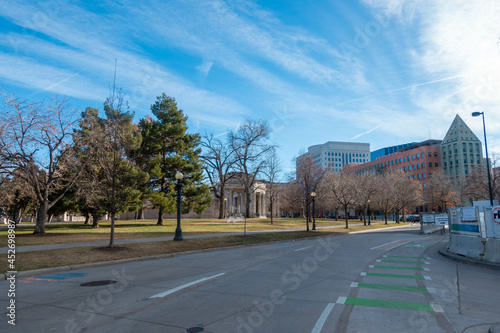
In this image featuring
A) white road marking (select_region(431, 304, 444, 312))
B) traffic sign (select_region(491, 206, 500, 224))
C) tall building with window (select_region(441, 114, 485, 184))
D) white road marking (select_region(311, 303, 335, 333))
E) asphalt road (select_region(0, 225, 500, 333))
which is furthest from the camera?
tall building with window (select_region(441, 114, 485, 184))

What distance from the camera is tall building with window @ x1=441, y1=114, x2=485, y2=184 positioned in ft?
336

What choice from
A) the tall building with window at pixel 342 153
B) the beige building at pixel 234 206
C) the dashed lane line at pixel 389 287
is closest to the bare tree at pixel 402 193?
the beige building at pixel 234 206

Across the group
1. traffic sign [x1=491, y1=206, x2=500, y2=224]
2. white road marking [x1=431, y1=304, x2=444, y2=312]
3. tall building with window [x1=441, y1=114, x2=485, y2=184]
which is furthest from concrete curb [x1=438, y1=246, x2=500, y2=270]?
tall building with window [x1=441, y1=114, x2=485, y2=184]

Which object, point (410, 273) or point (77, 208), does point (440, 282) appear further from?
point (77, 208)

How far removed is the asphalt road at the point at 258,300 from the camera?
5.16 meters

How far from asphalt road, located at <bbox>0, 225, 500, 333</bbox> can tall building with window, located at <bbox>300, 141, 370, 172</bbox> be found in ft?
548

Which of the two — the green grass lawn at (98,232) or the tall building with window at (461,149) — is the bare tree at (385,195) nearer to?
the green grass lawn at (98,232)

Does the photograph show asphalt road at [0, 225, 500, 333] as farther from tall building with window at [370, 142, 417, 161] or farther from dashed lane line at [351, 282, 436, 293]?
tall building with window at [370, 142, 417, 161]

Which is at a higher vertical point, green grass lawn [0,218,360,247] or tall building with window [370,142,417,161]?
tall building with window [370,142,417,161]

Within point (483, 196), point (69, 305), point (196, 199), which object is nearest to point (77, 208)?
point (196, 199)

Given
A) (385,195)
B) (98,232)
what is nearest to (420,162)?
(385,195)

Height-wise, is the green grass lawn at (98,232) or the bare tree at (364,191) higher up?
the bare tree at (364,191)

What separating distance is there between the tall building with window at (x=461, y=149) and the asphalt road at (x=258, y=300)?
108m

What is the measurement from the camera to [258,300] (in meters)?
6.63
